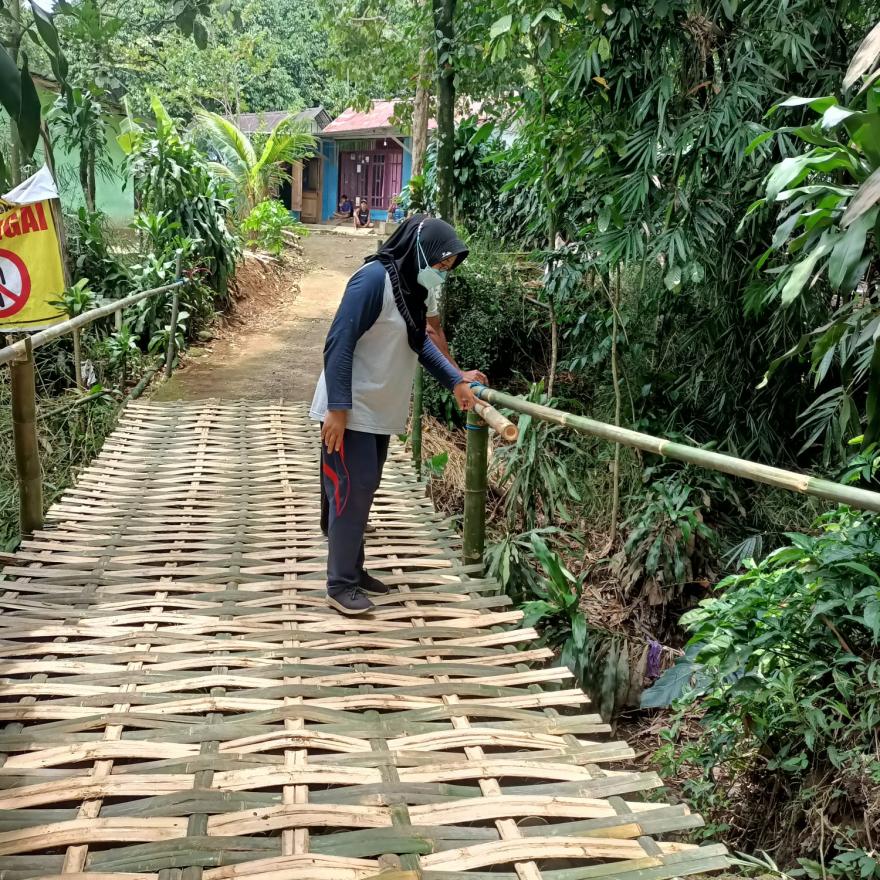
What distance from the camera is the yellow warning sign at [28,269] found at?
5711 mm

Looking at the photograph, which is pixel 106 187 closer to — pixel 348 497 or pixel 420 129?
pixel 420 129

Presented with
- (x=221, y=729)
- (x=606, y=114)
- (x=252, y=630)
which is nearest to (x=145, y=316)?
(x=606, y=114)

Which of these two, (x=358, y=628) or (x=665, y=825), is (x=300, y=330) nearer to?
(x=358, y=628)

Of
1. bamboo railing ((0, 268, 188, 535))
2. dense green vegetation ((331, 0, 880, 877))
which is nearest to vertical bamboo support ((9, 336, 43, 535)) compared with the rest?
bamboo railing ((0, 268, 188, 535))

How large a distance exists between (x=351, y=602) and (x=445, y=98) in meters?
4.30

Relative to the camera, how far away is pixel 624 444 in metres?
3.03

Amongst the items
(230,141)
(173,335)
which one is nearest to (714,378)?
(173,335)

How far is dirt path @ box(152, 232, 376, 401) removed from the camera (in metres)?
7.78

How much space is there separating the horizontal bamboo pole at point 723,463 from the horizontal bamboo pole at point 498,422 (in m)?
0.08

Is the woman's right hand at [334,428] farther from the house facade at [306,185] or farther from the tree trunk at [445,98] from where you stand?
the house facade at [306,185]

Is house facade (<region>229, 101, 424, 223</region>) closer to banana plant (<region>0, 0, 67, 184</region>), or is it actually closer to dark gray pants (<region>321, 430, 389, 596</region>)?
dark gray pants (<region>321, 430, 389, 596</region>)

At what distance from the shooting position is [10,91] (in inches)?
45.6

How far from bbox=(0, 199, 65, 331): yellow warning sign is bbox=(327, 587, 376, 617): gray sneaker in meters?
3.81

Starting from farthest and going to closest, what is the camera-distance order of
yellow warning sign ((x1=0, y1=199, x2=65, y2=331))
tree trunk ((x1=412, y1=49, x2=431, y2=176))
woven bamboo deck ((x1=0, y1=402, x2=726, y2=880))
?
1. tree trunk ((x1=412, y1=49, x2=431, y2=176))
2. yellow warning sign ((x1=0, y1=199, x2=65, y2=331))
3. woven bamboo deck ((x1=0, y1=402, x2=726, y2=880))
